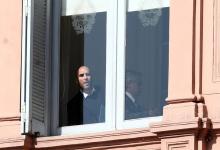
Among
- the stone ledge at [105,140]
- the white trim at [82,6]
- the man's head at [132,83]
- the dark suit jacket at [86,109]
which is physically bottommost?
the stone ledge at [105,140]

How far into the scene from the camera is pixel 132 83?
1938 cm

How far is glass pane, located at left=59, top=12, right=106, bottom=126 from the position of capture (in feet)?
64.5

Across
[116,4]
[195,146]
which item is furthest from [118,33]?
[195,146]

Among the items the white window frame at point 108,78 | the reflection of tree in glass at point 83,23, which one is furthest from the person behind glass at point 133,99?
the reflection of tree in glass at point 83,23

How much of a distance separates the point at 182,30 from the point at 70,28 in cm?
161

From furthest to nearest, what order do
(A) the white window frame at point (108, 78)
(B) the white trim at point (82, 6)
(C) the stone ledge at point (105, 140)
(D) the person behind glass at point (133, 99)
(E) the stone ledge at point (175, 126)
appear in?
(B) the white trim at point (82, 6)
(A) the white window frame at point (108, 78)
(D) the person behind glass at point (133, 99)
(C) the stone ledge at point (105, 140)
(E) the stone ledge at point (175, 126)

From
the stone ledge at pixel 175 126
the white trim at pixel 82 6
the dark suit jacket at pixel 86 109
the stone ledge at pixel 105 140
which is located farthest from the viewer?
the white trim at pixel 82 6

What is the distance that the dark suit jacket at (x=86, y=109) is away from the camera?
64.2ft

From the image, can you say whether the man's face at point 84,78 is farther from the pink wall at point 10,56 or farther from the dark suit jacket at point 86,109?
the pink wall at point 10,56

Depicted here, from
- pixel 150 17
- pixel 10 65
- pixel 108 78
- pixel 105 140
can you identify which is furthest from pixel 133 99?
pixel 10 65

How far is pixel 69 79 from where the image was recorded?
65.3 ft

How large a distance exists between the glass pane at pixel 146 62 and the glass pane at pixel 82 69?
34cm

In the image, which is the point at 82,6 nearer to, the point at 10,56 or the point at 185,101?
the point at 10,56

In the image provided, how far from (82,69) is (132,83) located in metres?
0.72
